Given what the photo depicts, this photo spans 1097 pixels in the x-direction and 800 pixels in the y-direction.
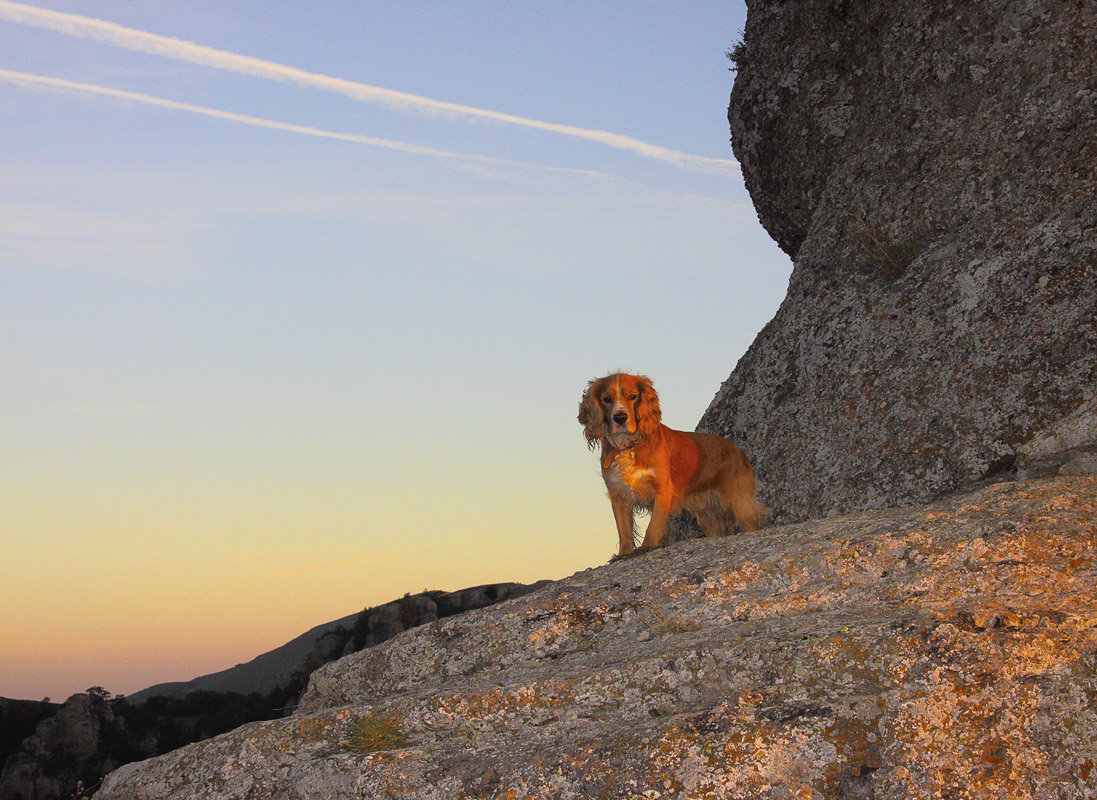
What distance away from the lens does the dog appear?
11.3 metres

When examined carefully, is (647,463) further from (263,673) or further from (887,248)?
(263,673)

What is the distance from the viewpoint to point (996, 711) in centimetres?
579

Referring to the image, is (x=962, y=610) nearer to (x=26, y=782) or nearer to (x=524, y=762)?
(x=524, y=762)

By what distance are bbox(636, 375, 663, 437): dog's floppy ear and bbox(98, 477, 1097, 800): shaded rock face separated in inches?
95.4

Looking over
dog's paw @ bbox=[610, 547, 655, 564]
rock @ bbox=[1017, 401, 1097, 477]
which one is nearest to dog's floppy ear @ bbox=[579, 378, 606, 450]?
dog's paw @ bbox=[610, 547, 655, 564]

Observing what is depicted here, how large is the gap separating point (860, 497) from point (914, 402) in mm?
1326

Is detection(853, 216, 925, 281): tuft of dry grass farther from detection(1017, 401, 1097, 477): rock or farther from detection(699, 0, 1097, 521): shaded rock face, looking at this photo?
detection(1017, 401, 1097, 477): rock

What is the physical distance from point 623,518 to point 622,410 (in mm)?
1240

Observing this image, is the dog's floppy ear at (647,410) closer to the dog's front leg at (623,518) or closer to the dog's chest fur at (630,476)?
the dog's chest fur at (630,476)

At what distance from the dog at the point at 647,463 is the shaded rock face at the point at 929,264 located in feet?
5.62

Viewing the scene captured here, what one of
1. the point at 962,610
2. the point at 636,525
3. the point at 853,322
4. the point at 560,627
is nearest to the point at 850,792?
the point at 962,610

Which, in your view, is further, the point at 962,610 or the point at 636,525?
the point at 636,525

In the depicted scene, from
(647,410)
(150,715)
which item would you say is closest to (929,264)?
(647,410)

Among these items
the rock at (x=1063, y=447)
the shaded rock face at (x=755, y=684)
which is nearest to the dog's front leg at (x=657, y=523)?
the shaded rock face at (x=755, y=684)
